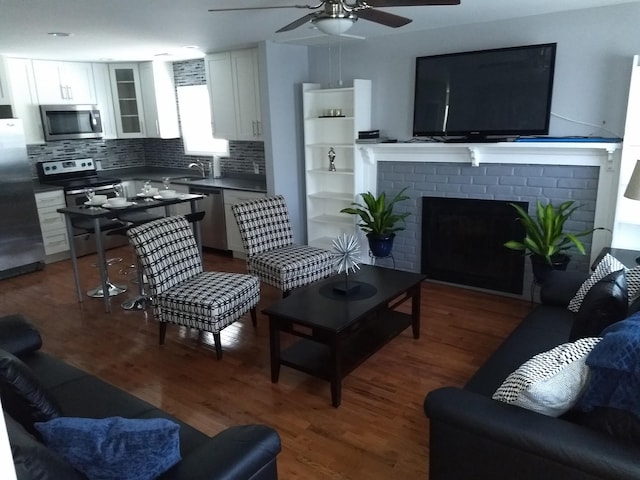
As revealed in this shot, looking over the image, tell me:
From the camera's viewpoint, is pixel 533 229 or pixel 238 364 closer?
pixel 238 364

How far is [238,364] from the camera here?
10.7 feet

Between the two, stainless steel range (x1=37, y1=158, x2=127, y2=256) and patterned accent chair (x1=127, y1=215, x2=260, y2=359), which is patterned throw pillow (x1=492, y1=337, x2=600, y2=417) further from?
stainless steel range (x1=37, y1=158, x2=127, y2=256)

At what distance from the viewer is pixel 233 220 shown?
5531 millimetres

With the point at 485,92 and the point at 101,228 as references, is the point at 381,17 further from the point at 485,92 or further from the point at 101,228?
the point at 101,228

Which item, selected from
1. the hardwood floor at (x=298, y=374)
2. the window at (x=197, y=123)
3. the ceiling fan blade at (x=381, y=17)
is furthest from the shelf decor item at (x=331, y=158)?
the ceiling fan blade at (x=381, y=17)

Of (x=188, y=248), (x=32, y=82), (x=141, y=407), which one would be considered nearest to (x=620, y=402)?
(x=141, y=407)

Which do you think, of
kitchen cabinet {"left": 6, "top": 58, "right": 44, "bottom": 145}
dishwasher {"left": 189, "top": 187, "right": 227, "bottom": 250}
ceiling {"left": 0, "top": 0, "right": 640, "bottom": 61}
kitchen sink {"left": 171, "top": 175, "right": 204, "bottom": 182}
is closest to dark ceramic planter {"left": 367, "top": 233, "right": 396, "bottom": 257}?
ceiling {"left": 0, "top": 0, "right": 640, "bottom": 61}

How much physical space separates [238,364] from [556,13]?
137 inches

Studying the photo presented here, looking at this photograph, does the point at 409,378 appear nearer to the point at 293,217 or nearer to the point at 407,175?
the point at 407,175

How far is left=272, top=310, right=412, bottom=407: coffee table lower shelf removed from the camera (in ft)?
8.88

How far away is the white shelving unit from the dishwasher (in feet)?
3.51

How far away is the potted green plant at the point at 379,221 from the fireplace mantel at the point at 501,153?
1.28 feet

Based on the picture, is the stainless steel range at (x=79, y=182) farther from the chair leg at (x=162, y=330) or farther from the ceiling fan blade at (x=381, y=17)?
the ceiling fan blade at (x=381, y=17)

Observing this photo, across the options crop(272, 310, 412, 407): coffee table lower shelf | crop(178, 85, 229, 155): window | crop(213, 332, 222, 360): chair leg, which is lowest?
crop(213, 332, 222, 360): chair leg
